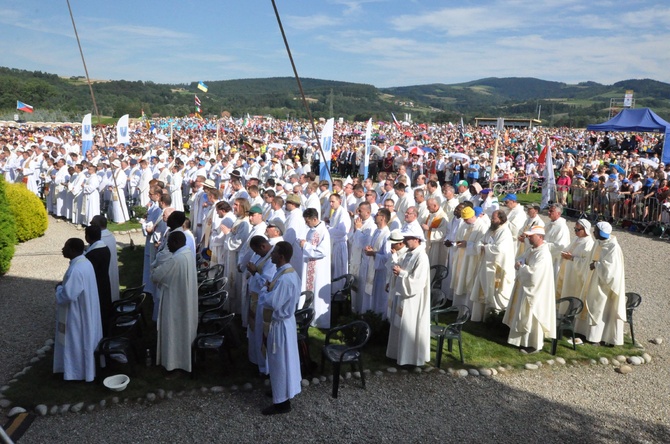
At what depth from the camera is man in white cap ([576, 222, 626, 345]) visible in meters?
8.46

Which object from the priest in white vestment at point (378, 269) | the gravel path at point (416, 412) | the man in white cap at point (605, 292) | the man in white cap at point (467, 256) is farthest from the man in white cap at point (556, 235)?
the priest in white vestment at point (378, 269)

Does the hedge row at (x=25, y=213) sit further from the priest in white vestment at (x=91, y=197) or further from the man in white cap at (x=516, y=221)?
the man in white cap at (x=516, y=221)

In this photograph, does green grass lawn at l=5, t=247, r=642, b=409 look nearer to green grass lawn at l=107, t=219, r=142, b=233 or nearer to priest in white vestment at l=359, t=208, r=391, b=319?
priest in white vestment at l=359, t=208, r=391, b=319

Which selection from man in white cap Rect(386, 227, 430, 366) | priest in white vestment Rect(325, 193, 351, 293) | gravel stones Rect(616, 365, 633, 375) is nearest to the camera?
man in white cap Rect(386, 227, 430, 366)

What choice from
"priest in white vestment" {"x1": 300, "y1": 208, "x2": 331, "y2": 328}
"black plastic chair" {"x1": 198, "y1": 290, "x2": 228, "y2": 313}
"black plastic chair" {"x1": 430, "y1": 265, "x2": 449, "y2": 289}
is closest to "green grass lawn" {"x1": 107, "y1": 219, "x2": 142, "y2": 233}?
"black plastic chair" {"x1": 198, "y1": 290, "x2": 228, "y2": 313}

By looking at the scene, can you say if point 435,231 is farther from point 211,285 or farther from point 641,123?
point 641,123

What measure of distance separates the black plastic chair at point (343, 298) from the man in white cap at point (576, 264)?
3.75m

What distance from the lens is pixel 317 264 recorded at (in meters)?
8.83

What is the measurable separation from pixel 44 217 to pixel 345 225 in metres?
9.96

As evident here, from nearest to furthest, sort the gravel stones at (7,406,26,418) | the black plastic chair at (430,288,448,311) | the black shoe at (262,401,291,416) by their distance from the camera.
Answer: the gravel stones at (7,406,26,418)
the black shoe at (262,401,291,416)
the black plastic chair at (430,288,448,311)

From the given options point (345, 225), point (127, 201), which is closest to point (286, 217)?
point (345, 225)

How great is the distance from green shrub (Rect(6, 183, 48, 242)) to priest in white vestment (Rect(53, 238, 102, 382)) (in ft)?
28.7

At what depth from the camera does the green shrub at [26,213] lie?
14.1 metres

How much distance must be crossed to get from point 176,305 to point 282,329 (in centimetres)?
170
